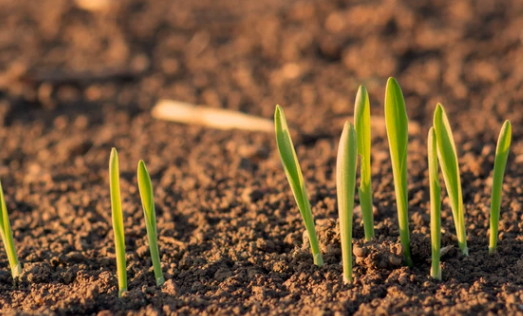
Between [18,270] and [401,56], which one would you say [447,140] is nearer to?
[18,270]

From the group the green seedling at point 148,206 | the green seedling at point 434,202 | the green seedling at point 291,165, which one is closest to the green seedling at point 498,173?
the green seedling at point 434,202

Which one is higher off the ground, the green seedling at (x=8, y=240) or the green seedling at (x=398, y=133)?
the green seedling at (x=398, y=133)

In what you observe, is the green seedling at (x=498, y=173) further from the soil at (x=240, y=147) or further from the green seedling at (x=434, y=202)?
the green seedling at (x=434, y=202)

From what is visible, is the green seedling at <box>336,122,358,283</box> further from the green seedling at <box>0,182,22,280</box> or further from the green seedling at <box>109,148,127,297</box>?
the green seedling at <box>0,182,22,280</box>

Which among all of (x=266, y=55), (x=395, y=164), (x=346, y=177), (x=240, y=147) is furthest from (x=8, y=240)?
(x=266, y=55)

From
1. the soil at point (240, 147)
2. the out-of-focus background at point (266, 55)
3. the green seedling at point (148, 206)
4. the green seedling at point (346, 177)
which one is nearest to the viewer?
the green seedling at point (346, 177)
